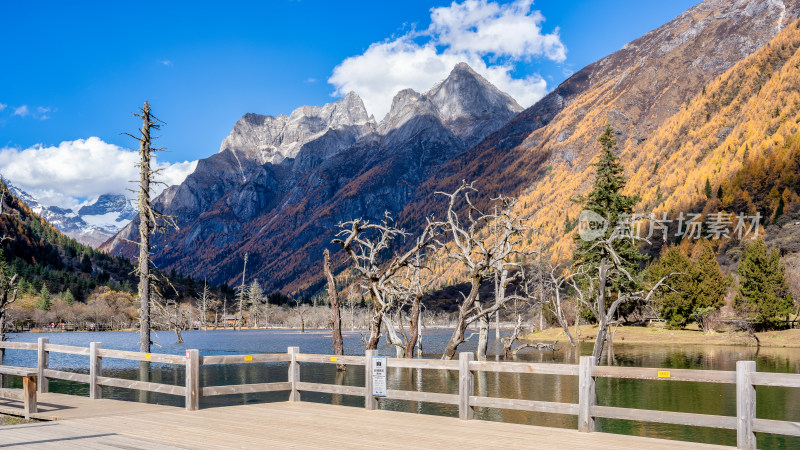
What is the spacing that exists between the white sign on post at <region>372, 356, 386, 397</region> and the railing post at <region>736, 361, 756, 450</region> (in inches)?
297

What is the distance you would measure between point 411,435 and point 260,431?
111 inches

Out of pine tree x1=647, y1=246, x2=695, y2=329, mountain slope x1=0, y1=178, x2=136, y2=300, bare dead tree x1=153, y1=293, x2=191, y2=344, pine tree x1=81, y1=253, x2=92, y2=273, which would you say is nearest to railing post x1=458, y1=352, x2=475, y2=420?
bare dead tree x1=153, y1=293, x2=191, y2=344

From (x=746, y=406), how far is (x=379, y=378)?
308 inches

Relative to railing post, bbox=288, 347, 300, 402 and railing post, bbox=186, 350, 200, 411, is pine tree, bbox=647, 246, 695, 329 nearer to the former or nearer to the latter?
railing post, bbox=288, 347, 300, 402

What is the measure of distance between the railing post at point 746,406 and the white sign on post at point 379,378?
755 centimetres

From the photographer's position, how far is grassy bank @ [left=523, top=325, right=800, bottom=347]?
6047cm

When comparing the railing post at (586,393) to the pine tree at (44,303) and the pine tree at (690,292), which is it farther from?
the pine tree at (44,303)

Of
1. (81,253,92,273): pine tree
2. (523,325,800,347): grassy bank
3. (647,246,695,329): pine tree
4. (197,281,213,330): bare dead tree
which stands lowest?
(197,281,213,330): bare dead tree

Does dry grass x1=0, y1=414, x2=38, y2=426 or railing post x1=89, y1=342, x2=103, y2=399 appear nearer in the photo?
dry grass x1=0, y1=414, x2=38, y2=426

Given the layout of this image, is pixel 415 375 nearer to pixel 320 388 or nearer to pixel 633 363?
pixel 633 363

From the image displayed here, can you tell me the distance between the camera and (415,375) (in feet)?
130

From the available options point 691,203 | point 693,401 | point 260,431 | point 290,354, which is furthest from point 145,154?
point 691,203

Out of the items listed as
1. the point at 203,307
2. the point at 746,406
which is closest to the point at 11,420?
the point at 746,406

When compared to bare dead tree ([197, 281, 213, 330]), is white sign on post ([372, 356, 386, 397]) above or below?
above
